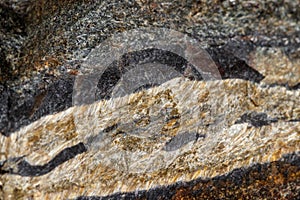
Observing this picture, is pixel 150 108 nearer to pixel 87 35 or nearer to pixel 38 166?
pixel 87 35

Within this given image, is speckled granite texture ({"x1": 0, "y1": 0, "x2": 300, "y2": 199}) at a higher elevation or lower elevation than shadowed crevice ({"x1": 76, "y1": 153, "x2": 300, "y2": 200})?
higher

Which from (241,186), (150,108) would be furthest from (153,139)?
(241,186)

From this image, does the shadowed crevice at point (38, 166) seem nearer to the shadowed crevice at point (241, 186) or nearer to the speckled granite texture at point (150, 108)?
the speckled granite texture at point (150, 108)

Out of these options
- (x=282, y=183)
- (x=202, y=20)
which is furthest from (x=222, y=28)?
(x=282, y=183)

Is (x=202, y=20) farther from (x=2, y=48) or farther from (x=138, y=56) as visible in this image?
(x=2, y=48)

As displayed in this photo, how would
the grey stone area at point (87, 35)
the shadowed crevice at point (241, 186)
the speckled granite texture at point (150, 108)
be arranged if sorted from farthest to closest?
1. the shadowed crevice at point (241, 186)
2. the speckled granite texture at point (150, 108)
3. the grey stone area at point (87, 35)

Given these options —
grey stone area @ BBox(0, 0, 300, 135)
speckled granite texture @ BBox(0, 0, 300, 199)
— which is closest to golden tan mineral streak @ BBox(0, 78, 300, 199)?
speckled granite texture @ BBox(0, 0, 300, 199)

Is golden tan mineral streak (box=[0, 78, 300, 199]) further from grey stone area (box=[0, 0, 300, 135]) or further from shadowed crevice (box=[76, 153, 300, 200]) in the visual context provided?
grey stone area (box=[0, 0, 300, 135])

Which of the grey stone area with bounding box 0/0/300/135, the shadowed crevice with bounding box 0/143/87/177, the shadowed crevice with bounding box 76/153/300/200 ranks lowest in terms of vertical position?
the shadowed crevice with bounding box 76/153/300/200

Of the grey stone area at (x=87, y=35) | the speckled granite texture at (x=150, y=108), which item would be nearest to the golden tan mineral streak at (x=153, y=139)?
the speckled granite texture at (x=150, y=108)
